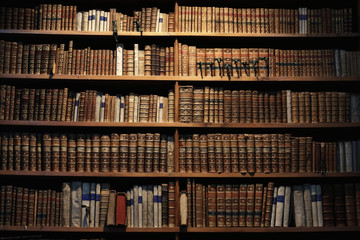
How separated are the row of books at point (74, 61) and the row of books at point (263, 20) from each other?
367 mm

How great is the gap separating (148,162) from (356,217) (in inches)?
60.5

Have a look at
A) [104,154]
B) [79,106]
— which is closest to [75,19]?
[79,106]

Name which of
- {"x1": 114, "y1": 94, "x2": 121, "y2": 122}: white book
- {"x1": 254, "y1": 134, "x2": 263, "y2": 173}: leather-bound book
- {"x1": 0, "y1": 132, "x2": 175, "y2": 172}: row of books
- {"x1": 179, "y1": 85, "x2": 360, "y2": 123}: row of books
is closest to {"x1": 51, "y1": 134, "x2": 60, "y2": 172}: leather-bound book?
{"x1": 0, "y1": 132, "x2": 175, "y2": 172}: row of books

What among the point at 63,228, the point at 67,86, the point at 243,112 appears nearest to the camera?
the point at 63,228

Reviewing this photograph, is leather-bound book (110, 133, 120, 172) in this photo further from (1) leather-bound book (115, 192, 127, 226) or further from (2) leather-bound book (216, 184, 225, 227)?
(2) leather-bound book (216, 184, 225, 227)

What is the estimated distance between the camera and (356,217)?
253 cm

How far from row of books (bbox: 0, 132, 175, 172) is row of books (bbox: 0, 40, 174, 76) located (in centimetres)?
48

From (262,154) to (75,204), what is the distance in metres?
1.39

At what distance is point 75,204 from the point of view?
2508 mm

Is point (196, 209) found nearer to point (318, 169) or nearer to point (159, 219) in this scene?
point (159, 219)

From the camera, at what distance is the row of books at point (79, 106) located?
2.60 metres

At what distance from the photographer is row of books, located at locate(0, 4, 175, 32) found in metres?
2.70

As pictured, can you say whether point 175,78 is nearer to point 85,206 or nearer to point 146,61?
point 146,61
